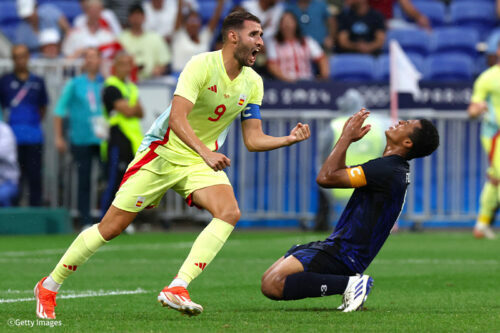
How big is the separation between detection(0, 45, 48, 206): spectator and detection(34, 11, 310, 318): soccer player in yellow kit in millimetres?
8580

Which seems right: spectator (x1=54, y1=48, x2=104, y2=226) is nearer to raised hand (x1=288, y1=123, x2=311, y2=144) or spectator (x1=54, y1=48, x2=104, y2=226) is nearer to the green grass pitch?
the green grass pitch

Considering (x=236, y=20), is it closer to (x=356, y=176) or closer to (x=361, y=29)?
(x=356, y=176)

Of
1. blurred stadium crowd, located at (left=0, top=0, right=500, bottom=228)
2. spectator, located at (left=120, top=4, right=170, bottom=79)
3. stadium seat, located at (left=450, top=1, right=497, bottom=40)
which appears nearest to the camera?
blurred stadium crowd, located at (left=0, top=0, right=500, bottom=228)

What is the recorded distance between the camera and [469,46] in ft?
62.4

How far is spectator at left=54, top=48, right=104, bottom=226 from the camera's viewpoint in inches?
609

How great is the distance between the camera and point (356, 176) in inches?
274

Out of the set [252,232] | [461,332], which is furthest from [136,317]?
[252,232]

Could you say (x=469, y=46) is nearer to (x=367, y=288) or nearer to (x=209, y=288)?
(x=209, y=288)

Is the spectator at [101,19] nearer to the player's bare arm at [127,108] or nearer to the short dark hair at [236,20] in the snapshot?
the player's bare arm at [127,108]

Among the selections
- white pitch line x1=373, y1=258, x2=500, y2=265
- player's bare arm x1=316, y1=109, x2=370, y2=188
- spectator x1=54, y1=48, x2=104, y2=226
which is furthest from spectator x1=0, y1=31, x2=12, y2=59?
player's bare arm x1=316, y1=109, x2=370, y2=188

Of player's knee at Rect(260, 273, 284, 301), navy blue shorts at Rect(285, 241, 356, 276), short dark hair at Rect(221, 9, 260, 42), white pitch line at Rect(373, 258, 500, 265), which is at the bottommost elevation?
white pitch line at Rect(373, 258, 500, 265)

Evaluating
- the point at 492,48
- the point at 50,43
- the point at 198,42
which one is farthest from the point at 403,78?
the point at 50,43

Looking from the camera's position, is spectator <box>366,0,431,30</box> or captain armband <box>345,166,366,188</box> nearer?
captain armband <box>345,166,366,188</box>

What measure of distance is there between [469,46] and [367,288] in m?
12.7
